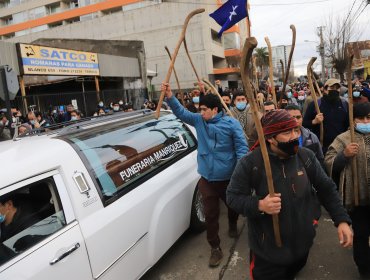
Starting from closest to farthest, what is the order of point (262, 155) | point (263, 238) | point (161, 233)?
point (262, 155)
point (263, 238)
point (161, 233)

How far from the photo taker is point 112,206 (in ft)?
9.40

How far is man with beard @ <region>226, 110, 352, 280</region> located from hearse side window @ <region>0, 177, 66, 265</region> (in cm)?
121

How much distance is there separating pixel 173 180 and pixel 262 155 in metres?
1.81

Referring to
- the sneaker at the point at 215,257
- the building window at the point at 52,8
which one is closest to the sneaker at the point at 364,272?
the sneaker at the point at 215,257

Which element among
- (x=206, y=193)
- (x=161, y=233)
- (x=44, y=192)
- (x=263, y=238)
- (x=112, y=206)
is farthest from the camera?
(x=206, y=193)

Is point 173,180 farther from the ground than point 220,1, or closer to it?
closer to it

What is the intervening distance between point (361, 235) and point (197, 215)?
1.82 meters

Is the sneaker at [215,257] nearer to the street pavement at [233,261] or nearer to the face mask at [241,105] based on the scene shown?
the street pavement at [233,261]

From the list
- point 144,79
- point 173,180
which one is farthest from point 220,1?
point 173,180

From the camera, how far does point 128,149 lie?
348cm

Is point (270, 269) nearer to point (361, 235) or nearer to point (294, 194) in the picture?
point (294, 194)

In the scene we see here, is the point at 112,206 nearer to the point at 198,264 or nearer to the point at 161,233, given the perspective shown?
the point at 161,233

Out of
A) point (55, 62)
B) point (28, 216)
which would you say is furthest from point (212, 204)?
point (55, 62)

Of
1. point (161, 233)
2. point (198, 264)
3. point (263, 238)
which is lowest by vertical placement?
point (198, 264)
